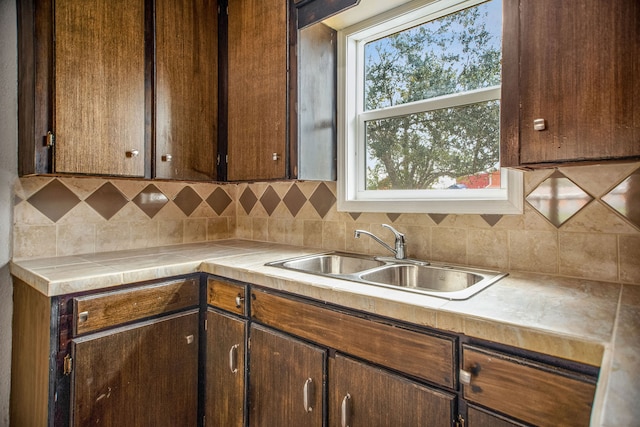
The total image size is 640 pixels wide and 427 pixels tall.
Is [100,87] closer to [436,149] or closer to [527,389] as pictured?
[436,149]

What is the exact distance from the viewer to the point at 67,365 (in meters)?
1.31

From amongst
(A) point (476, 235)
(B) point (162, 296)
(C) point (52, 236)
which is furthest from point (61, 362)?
(A) point (476, 235)

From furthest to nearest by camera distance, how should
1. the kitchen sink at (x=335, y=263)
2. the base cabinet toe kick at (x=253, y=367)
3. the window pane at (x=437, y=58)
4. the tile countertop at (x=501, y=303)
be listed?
the kitchen sink at (x=335, y=263), the window pane at (x=437, y=58), the base cabinet toe kick at (x=253, y=367), the tile countertop at (x=501, y=303)

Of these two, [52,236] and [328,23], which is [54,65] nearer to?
[52,236]

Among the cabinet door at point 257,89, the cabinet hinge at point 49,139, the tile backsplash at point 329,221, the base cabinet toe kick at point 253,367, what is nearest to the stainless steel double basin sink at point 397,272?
the tile backsplash at point 329,221

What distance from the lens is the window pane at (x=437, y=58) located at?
1.60 metres

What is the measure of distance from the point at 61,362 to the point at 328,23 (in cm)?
191

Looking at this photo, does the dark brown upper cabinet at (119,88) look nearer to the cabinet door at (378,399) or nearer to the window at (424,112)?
the window at (424,112)

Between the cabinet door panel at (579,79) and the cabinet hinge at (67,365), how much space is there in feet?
5.52

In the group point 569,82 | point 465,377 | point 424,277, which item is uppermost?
point 569,82

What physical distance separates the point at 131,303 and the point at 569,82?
169cm

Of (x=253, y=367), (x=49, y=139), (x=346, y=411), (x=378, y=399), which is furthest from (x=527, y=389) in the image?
(x=49, y=139)

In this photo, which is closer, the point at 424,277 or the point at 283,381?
the point at 283,381

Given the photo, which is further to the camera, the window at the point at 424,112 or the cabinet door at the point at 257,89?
the cabinet door at the point at 257,89
